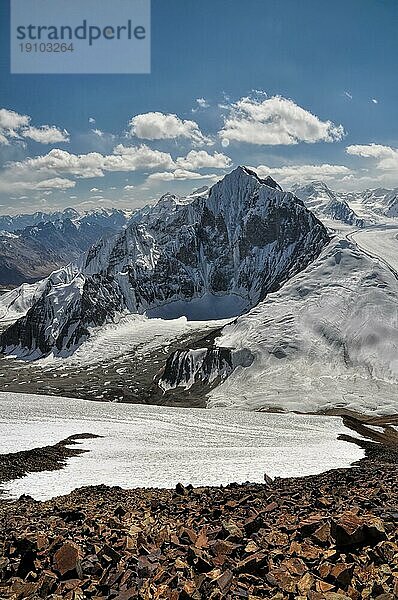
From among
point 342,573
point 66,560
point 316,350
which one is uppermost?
point 342,573

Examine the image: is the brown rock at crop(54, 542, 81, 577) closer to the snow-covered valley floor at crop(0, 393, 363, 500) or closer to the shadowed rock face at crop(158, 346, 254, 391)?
the snow-covered valley floor at crop(0, 393, 363, 500)

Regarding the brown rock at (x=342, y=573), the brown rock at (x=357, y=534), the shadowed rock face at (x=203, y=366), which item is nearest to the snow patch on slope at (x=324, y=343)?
the shadowed rock face at (x=203, y=366)

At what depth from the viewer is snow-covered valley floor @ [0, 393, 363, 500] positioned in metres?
26.6

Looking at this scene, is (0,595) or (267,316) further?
(267,316)

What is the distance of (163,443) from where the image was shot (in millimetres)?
43500

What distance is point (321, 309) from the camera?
164 m

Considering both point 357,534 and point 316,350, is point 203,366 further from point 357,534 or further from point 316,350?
point 357,534

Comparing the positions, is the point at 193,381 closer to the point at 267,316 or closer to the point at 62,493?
the point at 267,316

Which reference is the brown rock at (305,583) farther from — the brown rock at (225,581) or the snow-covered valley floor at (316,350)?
the snow-covered valley floor at (316,350)

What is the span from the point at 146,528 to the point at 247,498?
14.3 feet

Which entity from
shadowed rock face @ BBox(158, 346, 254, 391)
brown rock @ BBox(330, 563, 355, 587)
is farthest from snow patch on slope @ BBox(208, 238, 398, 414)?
brown rock @ BBox(330, 563, 355, 587)

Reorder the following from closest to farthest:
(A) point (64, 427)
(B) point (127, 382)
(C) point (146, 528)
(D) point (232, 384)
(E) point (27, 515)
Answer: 1. (C) point (146, 528)
2. (E) point (27, 515)
3. (A) point (64, 427)
4. (D) point (232, 384)
5. (B) point (127, 382)

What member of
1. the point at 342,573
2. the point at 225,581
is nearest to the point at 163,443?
the point at 225,581

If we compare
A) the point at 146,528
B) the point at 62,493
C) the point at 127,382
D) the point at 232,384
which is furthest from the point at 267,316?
the point at 146,528
